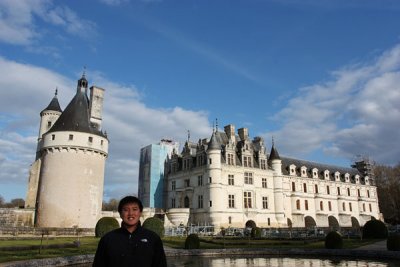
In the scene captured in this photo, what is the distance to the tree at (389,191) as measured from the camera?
228 ft

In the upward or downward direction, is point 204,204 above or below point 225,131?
below

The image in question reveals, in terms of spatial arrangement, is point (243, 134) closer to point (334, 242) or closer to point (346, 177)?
point (346, 177)

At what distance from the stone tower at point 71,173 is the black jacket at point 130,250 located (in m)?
35.5

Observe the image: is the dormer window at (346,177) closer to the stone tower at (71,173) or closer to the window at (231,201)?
the window at (231,201)

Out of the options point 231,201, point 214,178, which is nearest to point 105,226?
point 214,178

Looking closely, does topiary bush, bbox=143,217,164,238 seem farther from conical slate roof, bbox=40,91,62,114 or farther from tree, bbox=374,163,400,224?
tree, bbox=374,163,400,224

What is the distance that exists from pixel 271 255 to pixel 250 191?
1057 inches

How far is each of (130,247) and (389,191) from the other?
77227mm

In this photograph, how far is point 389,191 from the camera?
70375 millimetres

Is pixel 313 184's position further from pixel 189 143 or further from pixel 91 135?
pixel 91 135

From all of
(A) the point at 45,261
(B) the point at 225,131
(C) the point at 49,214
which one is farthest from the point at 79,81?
(A) the point at 45,261

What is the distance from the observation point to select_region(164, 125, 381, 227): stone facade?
147 feet

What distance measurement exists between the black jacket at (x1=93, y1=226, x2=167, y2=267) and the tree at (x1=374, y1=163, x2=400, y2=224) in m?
74.6

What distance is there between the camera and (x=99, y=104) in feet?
148
